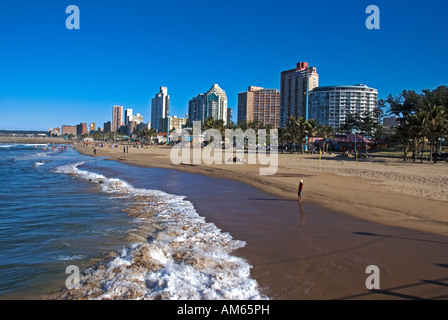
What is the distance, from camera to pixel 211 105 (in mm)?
136250

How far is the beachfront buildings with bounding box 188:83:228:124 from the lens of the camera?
136 m

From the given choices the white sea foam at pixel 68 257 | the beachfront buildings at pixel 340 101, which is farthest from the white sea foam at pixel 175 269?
the beachfront buildings at pixel 340 101

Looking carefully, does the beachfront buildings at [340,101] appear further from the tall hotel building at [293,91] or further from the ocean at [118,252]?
the ocean at [118,252]

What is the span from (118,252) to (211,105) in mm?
132242

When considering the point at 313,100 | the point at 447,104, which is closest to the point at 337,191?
the point at 447,104

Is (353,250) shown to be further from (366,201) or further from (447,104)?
(447,104)

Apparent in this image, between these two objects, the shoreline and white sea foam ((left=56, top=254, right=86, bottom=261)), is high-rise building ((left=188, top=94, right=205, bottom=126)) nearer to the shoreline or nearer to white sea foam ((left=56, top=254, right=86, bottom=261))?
the shoreline

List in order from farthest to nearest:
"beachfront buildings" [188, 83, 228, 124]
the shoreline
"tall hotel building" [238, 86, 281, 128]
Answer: "tall hotel building" [238, 86, 281, 128], "beachfront buildings" [188, 83, 228, 124], the shoreline

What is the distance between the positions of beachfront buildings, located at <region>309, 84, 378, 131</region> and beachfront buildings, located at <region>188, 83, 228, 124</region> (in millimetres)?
40477

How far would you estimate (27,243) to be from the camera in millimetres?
7793

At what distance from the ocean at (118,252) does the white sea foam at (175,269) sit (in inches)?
0.7

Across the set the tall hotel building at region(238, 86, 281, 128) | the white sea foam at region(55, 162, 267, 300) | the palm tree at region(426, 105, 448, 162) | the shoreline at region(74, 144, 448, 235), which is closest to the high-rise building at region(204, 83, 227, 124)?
the tall hotel building at region(238, 86, 281, 128)

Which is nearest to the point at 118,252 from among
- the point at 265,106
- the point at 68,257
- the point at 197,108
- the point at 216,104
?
the point at 68,257

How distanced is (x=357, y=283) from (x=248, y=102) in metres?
153
